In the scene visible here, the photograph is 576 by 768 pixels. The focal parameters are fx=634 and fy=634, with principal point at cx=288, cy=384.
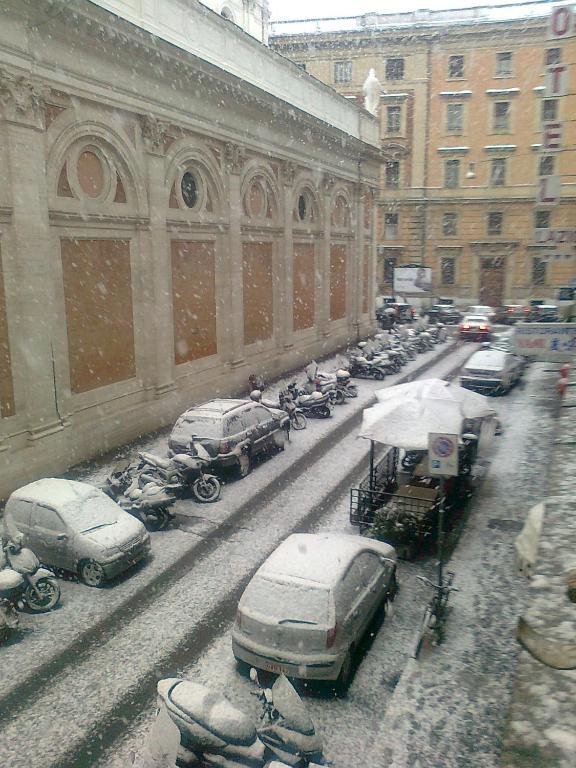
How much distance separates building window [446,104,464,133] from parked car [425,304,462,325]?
1459 cm

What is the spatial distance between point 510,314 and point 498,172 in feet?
39.9

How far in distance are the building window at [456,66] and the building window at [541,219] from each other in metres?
11.5

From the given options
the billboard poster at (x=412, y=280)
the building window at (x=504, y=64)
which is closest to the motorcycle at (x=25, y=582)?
the billboard poster at (x=412, y=280)

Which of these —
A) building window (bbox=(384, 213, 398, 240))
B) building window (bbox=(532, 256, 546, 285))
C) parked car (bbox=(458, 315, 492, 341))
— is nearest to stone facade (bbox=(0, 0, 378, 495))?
parked car (bbox=(458, 315, 492, 341))

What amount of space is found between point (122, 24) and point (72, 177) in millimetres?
3862

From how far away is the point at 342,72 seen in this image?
1905 inches

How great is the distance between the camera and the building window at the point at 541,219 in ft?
151

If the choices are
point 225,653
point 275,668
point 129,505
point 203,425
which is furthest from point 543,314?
point 275,668

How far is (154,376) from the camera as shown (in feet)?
59.6

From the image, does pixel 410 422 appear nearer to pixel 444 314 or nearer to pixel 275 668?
pixel 275 668

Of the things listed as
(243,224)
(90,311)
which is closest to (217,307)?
(243,224)

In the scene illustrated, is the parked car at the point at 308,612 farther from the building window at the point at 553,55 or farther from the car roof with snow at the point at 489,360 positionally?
the building window at the point at 553,55

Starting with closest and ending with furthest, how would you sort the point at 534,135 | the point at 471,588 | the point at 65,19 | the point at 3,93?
the point at 471,588 → the point at 3,93 → the point at 65,19 → the point at 534,135

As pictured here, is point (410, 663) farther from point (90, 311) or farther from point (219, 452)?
point (90, 311)
